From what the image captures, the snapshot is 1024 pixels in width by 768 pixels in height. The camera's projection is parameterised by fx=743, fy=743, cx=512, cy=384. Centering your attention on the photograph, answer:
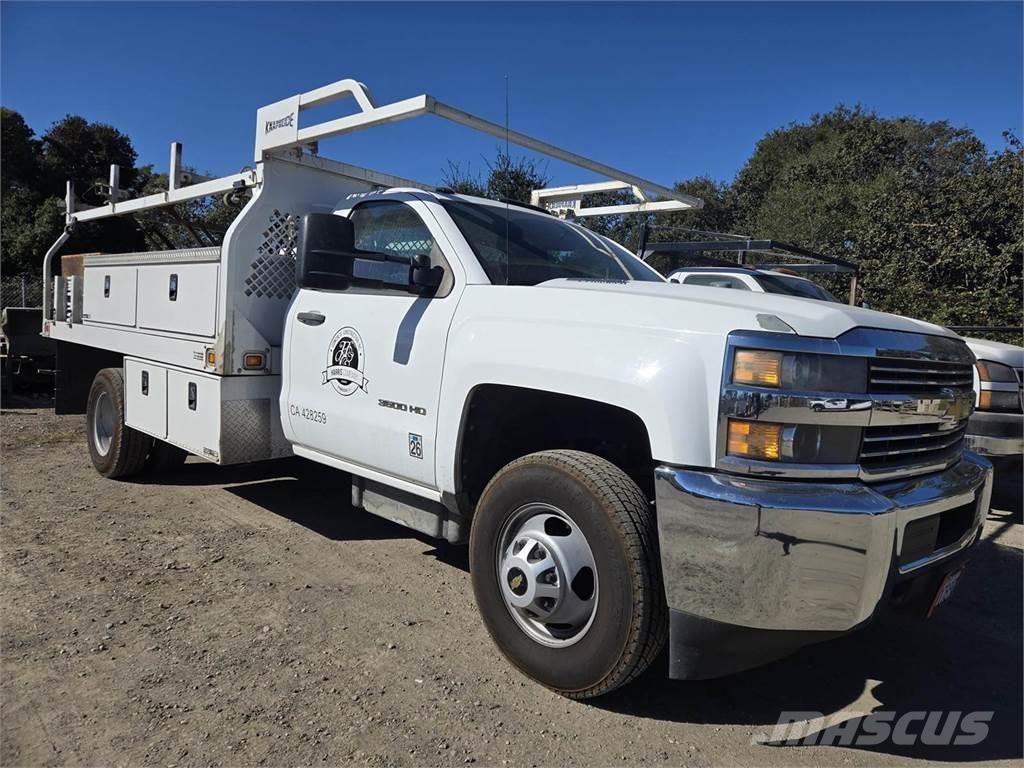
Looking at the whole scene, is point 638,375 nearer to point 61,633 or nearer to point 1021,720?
point 1021,720

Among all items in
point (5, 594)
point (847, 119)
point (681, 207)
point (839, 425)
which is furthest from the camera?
point (847, 119)

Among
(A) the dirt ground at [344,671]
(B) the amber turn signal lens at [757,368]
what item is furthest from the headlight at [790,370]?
(A) the dirt ground at [344,671]

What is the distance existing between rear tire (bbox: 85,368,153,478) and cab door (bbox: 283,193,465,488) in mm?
2243

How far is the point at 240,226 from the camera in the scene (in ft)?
14.9

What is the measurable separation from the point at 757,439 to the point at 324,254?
2161 millimetres

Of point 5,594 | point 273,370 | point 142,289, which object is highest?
point 142,289

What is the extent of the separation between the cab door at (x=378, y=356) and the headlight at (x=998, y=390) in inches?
176

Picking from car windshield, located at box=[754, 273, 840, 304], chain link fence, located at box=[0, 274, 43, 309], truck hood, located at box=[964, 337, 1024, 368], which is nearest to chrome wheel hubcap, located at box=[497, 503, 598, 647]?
truck hood, located at box=[964, 337, 1024, 368]

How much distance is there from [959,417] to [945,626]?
1.45m

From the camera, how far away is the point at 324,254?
3510 millimetres

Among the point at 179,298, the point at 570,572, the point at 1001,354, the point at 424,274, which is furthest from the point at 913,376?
the point at 179,298

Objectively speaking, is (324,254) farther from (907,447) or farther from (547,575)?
(907,447)

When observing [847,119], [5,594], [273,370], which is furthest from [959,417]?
[847,119]

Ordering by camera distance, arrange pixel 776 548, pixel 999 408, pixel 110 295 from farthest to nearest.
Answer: pixel 110 295 → pixel 999 408 → pixel 776 548
